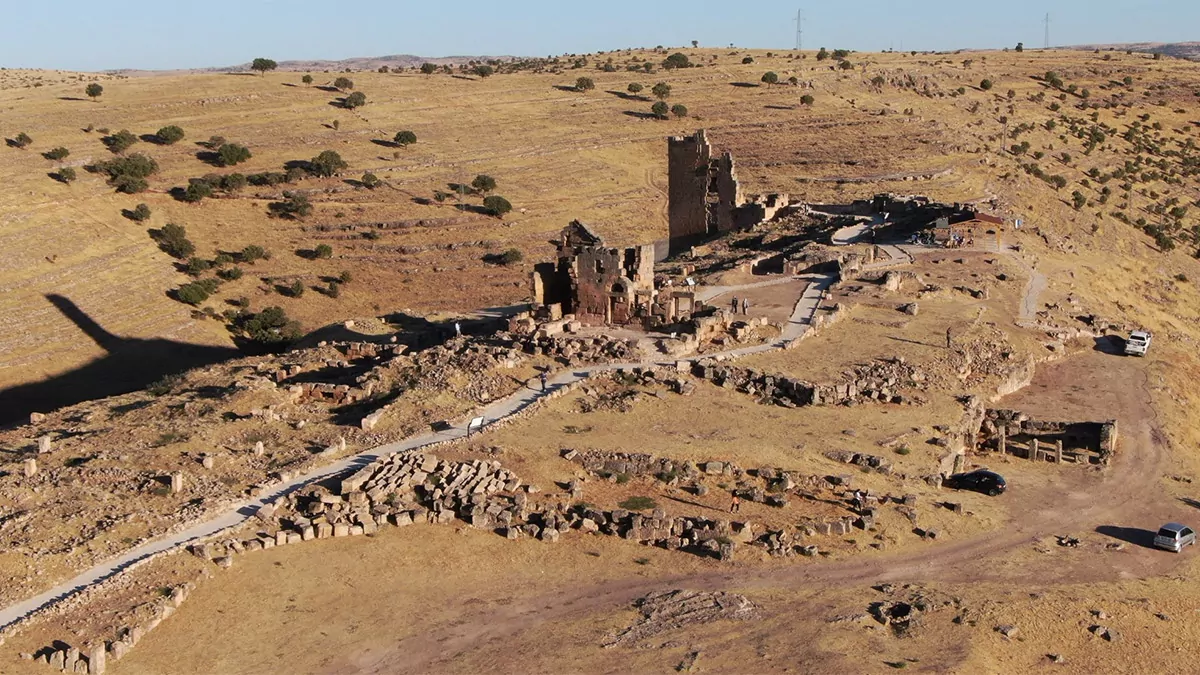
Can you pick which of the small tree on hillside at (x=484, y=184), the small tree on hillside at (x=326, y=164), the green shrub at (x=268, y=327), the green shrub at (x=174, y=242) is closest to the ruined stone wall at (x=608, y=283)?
the green shrub at (x=268, y=327)

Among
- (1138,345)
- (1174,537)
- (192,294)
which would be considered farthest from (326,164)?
(1174,537)

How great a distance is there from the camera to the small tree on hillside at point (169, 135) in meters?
75.9

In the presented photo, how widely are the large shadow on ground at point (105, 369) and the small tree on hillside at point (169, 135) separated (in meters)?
24.4

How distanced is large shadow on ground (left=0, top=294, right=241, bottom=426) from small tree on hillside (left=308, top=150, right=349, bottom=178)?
Answer: 22.4 meters

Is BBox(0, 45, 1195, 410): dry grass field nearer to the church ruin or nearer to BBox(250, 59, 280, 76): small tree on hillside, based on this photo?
BBox(250, 59, 280, 76): small tree on hillside

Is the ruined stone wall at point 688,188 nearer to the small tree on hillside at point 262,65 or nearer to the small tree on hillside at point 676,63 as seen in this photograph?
the small tree on hillside at point 676,63

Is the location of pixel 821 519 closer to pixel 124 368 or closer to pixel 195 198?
pixel 124 368

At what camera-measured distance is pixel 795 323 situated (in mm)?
38531

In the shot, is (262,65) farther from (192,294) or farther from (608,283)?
(608,283)

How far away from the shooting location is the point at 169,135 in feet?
249

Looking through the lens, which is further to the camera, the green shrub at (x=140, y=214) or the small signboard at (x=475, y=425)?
the green shrub at (x=140, y=214)

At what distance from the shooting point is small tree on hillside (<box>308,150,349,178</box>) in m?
73.2

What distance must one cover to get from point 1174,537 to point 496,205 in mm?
51874

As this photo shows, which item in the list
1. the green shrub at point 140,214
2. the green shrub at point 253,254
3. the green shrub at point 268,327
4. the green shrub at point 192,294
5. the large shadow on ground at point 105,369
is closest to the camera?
the large shadow on ground at point 105,369
